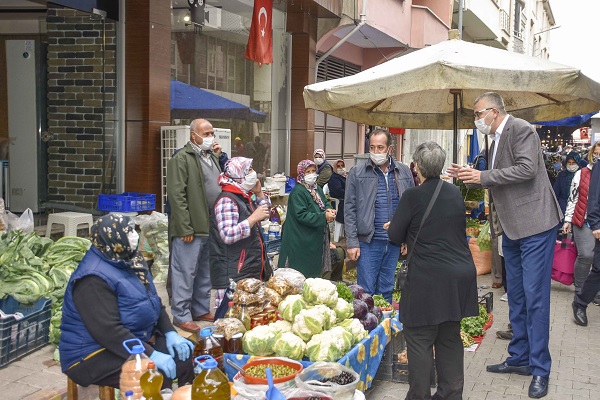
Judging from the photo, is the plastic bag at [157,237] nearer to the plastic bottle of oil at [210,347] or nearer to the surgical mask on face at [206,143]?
the surgical mask on face at [206,143]

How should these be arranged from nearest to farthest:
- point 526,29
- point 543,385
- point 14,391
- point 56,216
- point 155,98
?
1. point 14,391
2. point 543,385
3. point 56,216
4. point 155,98
5. point 526,29

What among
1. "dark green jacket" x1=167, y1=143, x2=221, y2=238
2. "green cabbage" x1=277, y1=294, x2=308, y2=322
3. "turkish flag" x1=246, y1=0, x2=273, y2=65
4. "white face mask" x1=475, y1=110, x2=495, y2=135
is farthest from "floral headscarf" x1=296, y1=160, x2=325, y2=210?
"turkish flag" x1=246, y1=0, x2=273, y2=65

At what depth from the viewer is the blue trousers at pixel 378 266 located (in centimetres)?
675

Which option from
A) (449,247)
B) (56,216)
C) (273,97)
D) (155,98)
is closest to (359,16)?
(273,97)

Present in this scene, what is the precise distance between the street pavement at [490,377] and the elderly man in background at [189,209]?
1.38 meters

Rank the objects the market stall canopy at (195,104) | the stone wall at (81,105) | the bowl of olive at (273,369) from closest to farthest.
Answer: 1. the bowl of olive at (273,369)
2. the stone wall at (81,105)
3. the market stall canopy at (195,104)

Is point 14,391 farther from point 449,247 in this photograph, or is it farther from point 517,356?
point 517,356

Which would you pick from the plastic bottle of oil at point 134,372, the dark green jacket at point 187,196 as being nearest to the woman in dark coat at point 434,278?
the plastic bottle of oil at point 134,372

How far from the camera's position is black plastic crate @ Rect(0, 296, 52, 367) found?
5.40m

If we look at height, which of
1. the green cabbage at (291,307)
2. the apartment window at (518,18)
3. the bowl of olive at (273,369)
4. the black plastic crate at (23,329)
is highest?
→ the apartment window at (518,18)

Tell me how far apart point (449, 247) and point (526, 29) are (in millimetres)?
45977

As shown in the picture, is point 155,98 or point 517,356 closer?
point 517,356

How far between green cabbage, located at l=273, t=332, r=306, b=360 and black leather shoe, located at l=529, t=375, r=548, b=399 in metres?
2.09

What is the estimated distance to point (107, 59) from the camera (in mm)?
8789
